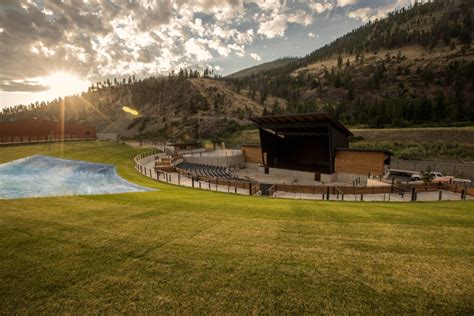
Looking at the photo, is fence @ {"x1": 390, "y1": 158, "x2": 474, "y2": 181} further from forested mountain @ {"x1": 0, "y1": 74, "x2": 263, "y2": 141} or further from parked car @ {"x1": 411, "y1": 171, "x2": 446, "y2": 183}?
forested mountain @ {"x1": 0, "y1": 74, "x2": 263, "y2": 141}

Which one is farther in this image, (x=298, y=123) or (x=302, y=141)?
(x=302, y=141)

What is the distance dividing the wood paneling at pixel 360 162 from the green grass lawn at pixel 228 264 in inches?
942

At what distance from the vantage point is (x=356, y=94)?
13575cm

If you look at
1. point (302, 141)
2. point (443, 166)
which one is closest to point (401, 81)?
point (443, 166)

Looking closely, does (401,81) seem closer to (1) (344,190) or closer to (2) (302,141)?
(2) (302,141)

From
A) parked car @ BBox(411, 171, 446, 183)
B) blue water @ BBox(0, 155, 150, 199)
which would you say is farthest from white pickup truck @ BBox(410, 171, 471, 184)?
blue water @ BBox(0, 155, 150, 199)

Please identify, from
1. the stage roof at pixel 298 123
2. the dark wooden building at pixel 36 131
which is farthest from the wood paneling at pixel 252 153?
the dark wooden building at pixel 36 131

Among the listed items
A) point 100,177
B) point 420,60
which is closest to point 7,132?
point 100,177

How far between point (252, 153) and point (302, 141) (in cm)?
1027

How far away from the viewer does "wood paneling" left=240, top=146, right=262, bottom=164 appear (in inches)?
1851

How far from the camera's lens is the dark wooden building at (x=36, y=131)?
6050 cm

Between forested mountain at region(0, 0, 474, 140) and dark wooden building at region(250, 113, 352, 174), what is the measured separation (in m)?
38.0

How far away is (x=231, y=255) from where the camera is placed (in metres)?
5.95

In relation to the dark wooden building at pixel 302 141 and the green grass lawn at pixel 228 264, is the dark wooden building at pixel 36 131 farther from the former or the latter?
the green grass lawn at pixel 228 264
